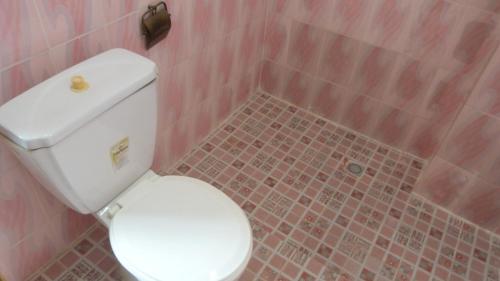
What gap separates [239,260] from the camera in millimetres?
1026

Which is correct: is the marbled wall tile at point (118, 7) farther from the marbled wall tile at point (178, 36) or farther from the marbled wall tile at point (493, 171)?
the marbled wall tile at point (493, 171)

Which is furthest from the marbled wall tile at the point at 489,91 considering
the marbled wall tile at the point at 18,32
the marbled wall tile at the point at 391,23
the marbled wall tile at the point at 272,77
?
the marbled wall tile at the point at 18,32

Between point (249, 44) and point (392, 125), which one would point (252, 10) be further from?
point (392, 125)

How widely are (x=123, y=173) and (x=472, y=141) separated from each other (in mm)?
1278

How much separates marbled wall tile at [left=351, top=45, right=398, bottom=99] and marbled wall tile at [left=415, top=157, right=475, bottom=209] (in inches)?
16.6

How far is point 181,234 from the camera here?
1061 mm

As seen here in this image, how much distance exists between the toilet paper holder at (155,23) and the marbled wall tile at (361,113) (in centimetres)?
105

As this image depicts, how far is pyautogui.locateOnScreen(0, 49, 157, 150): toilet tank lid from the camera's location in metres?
0.88

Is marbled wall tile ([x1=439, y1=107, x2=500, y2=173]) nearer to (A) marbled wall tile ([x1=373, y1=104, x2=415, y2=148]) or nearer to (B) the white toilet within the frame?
(A) marbled wall tile ([x1=373, y1=104, x2=415, y2=148])

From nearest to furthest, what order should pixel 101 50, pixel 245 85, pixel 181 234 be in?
1. pixel 181 234
2. pixel 101 50
3. pixel 245 85

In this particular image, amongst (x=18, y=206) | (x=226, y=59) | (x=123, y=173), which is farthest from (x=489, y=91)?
(x=18, y=206)

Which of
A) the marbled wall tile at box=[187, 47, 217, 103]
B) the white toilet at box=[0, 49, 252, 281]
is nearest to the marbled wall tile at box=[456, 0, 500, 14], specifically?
the marbled wall tile at box=[187, 47, 217, 103]

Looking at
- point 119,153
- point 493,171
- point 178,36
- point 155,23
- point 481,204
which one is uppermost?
point 155,23

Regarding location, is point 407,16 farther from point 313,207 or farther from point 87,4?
point 87,4
